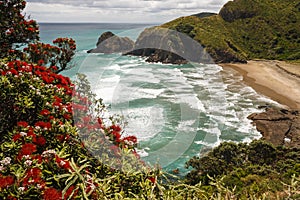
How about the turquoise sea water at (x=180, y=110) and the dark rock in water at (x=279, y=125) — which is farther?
the dark rock in water at (x=279, y=125)

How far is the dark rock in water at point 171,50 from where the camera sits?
5444 cm

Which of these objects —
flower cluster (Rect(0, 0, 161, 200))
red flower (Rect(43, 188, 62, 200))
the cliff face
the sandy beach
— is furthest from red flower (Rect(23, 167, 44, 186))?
the cliff face

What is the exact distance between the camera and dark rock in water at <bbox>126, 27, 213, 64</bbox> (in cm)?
5444

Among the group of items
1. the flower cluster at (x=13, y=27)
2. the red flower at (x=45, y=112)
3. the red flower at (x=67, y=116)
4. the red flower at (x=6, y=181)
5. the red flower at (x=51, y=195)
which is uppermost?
the flower cluster at (x=13, y=27)

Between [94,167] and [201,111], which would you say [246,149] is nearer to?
[201,111]

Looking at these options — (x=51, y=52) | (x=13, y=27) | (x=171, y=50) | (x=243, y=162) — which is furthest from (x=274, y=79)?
(x=13, y=27)

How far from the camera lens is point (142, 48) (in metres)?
64.6

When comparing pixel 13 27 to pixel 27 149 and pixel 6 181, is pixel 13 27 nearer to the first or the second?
pixel 27 149

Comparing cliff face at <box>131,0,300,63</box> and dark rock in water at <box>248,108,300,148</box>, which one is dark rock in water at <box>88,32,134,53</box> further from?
dark rock in water at <box>248,108,300,148</box>

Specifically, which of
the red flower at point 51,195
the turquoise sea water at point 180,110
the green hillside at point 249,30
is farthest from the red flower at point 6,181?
the green hillside at point 249,30

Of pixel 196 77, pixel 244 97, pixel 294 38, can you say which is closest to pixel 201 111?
pixel 244 97

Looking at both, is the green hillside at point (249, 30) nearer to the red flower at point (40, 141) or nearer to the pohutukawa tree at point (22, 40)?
the pohutukawa tree at point (22, 40)

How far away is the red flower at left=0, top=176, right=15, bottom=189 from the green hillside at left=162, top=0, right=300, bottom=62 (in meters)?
54.4

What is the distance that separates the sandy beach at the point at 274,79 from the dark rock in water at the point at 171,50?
6.83 meters
